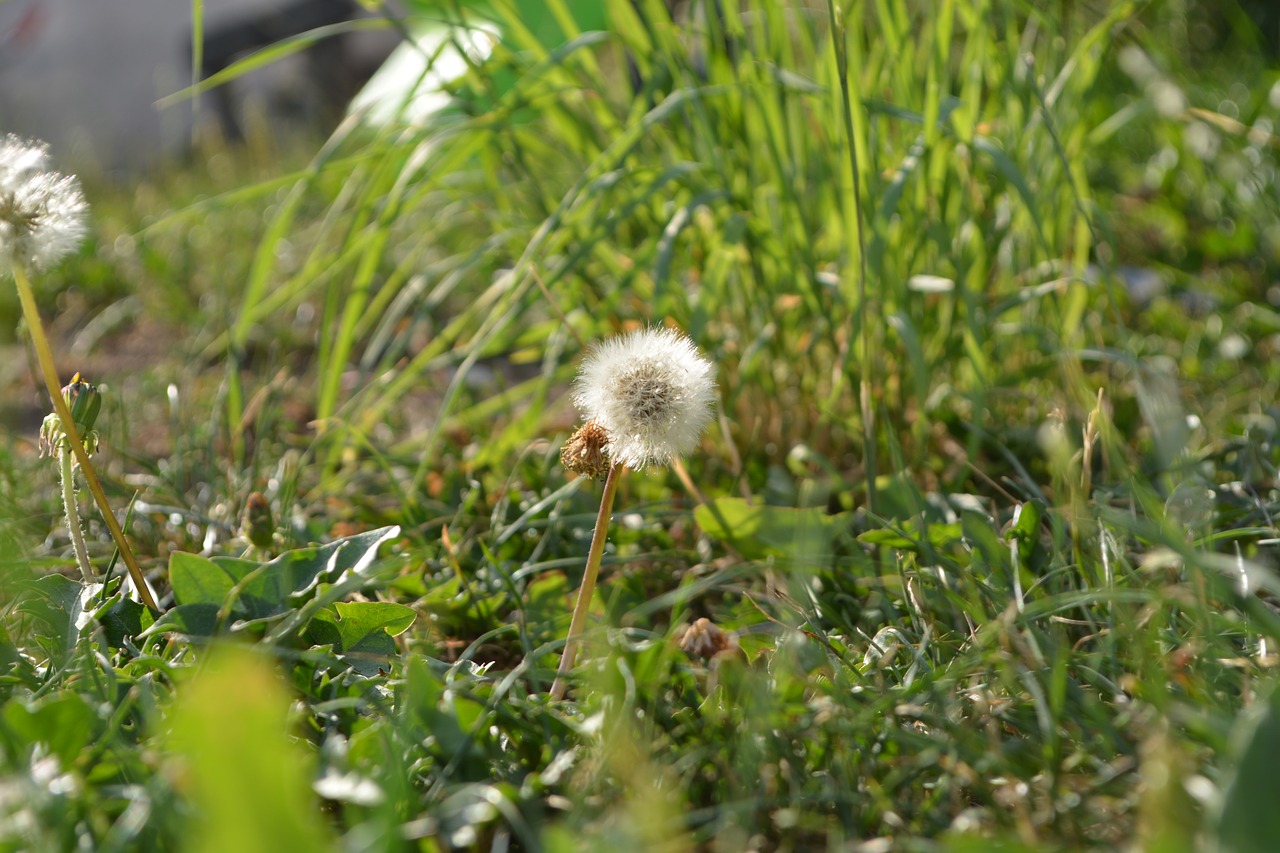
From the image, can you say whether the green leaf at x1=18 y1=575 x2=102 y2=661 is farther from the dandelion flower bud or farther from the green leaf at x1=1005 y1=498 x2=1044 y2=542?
the green leaf at x1=1005 y1=498 x2=1044 y2=542

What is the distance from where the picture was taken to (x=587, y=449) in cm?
105

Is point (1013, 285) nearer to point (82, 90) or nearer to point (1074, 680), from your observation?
point (1074, 680)

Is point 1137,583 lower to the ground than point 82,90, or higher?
lower

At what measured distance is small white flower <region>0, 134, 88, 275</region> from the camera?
1016 mm

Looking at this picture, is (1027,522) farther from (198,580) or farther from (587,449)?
(198,580)

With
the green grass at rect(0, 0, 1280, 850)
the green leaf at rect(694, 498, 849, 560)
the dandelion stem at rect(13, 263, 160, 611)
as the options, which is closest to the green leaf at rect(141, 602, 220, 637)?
the green grass at rect(0, 0, 1280, 850)

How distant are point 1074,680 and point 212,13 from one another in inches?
405

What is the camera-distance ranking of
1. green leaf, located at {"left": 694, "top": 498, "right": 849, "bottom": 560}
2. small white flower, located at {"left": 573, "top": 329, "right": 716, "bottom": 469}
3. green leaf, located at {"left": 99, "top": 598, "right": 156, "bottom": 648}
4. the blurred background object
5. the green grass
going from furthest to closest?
the blurred background object → green leaf, located at {"left": 694, "top": 498, "right": 849, "bottom": 560} → green leaf, located at {"left": 99, "top": 598, "right": 156, "bottom": 648} → small white flower, located at {"left": 573, "top": 329, "right": 716, "bottom": 469} → the green grass

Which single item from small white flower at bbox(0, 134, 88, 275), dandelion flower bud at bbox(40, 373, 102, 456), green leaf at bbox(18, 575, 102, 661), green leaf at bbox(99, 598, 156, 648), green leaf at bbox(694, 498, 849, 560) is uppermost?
small white flower at bbox(0, 134, 88, 275)

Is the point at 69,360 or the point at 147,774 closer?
the point at 147,774

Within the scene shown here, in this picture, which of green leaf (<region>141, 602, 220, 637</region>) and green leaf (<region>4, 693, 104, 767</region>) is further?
green leaf (<region>141, 602, 220, 637</region>)

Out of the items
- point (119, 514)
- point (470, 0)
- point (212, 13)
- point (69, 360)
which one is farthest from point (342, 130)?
point (212, 13)

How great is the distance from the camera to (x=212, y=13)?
942cm

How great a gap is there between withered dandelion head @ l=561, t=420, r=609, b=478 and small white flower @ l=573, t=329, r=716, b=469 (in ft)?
0.04
